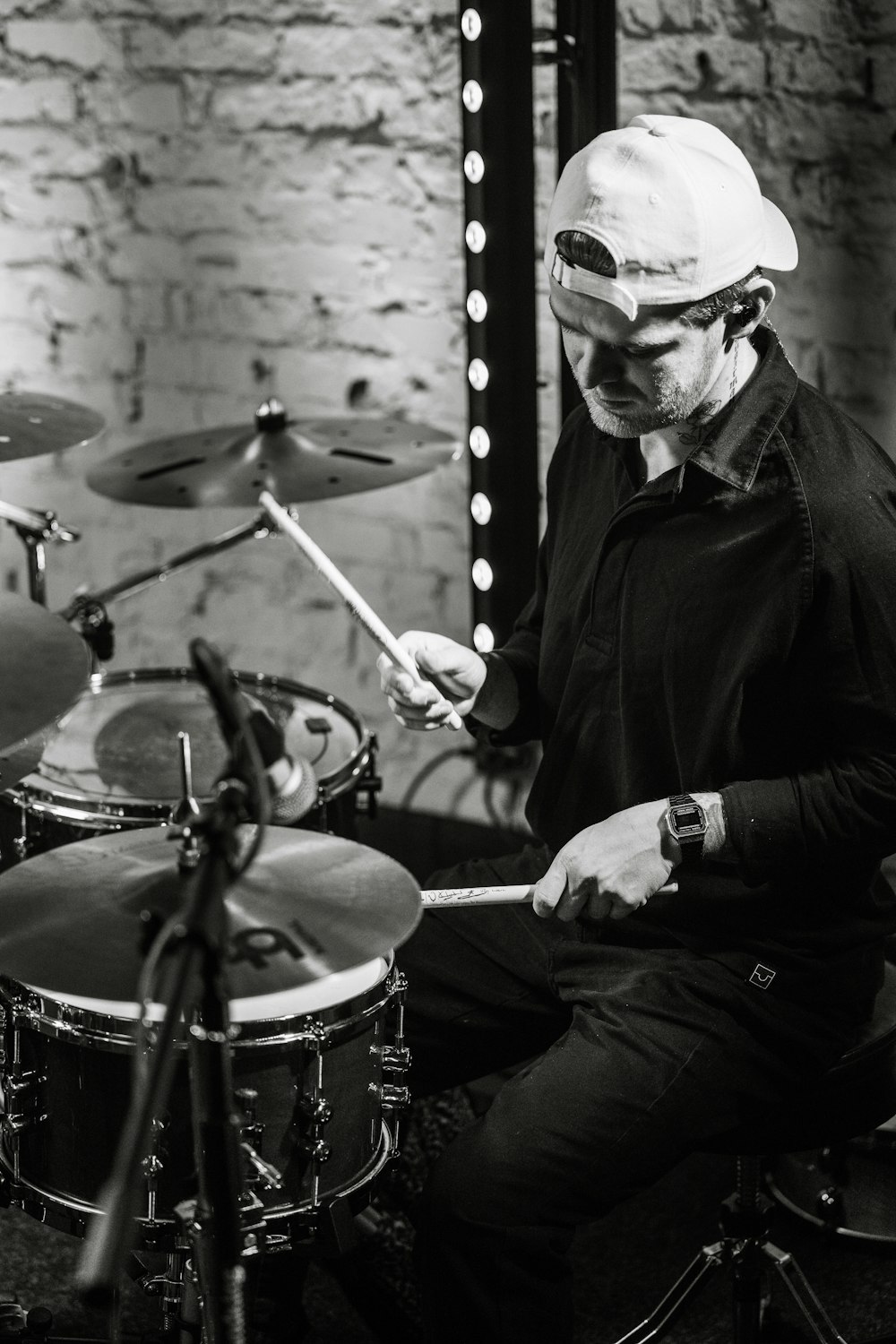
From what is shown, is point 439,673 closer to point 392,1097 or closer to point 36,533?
point 392,1097

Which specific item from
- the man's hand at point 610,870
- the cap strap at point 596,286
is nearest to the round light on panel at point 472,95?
the cap strap at point 596,286

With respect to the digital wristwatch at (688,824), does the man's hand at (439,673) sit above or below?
above

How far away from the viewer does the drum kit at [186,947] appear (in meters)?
1.39

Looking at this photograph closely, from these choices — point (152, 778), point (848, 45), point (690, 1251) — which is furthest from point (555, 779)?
point (848, 45)

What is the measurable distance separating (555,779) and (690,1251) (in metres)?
0.84

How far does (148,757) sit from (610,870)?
883 mm

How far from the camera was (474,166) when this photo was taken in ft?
8.28

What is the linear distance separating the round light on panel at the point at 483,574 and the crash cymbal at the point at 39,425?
0.66m

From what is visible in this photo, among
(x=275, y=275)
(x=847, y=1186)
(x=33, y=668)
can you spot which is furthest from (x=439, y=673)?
(x=275, y=275)

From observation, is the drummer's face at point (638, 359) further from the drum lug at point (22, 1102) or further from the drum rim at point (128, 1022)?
the drum lug at point (22, 1102)

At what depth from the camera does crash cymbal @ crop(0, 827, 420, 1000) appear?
149 cm

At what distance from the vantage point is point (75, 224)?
319 centimetres

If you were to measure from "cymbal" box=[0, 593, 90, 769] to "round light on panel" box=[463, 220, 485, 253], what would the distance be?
3.40 feet

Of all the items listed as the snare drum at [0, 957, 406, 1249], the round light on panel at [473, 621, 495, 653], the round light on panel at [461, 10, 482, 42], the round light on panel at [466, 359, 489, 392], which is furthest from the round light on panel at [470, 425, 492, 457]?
the snare drum at [0, 957, 406, 1249]
